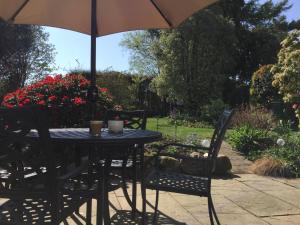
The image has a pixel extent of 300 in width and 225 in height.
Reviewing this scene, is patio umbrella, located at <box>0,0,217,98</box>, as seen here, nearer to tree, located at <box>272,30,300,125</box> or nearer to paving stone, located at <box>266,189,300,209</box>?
paving stone, located at <box>266,189,300,209</box>

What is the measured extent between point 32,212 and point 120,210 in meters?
1.73

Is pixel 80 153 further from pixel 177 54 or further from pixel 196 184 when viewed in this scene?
pixel 177 54

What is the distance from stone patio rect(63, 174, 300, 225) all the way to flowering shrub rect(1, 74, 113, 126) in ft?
7.82

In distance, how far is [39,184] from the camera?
2.52 meters

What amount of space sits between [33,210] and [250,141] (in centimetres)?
611

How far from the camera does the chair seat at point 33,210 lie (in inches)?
95.4

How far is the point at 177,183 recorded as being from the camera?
135 inches

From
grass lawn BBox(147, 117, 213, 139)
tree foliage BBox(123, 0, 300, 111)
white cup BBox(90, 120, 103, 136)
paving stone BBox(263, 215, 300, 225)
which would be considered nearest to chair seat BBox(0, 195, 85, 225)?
white cup BBox(90, 120, 103, 136)

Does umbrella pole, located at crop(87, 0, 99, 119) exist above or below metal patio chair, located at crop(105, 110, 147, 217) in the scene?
above

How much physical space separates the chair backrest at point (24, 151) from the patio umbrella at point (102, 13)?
1.69 meters

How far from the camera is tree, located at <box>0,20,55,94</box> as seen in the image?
18.9m

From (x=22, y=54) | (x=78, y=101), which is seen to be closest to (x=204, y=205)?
(x=78, y=101)

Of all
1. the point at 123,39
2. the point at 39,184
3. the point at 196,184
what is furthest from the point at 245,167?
the point at 123,39

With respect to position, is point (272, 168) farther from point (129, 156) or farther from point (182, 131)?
point (182, 131)
